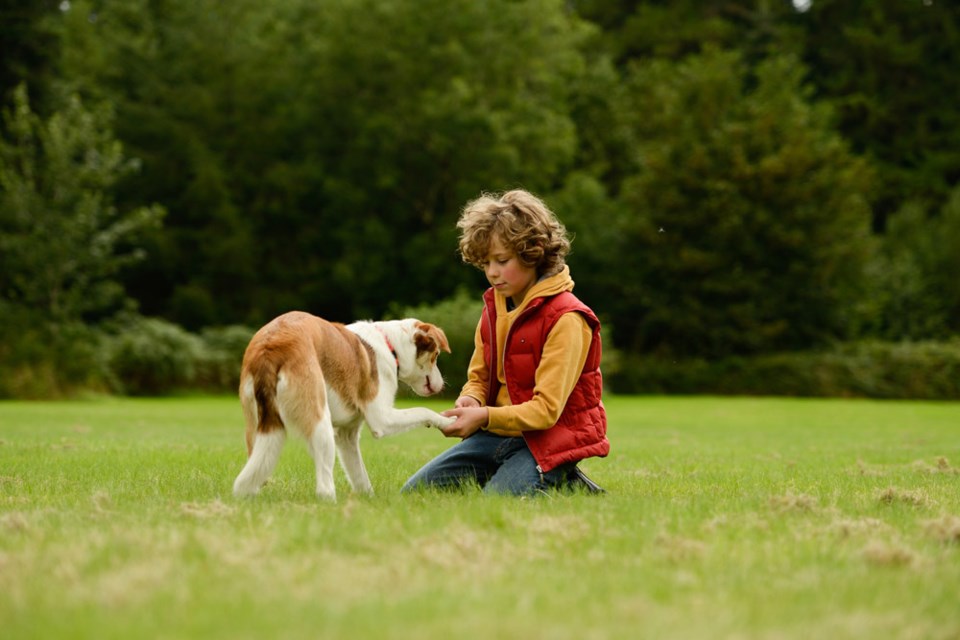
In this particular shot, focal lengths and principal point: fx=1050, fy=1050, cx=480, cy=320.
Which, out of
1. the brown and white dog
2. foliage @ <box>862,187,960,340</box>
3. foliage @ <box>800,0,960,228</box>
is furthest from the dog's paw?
foliage @ <box>800,0,960,228</box>

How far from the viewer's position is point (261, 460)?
20.9ft

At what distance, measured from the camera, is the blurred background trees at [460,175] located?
37.3 metres

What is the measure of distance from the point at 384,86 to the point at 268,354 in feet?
119

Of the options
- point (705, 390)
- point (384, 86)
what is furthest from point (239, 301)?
point (705, 390)

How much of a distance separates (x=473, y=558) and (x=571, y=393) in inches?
109

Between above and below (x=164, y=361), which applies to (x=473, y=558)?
above

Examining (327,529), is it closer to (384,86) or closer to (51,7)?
(384,86)

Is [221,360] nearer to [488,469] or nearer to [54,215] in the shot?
[54,215]

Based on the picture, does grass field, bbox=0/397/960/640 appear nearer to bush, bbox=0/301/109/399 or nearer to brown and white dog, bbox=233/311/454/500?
brown and white dog, bbox=233/311/454/500

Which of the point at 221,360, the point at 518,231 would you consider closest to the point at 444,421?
the point at 518,231

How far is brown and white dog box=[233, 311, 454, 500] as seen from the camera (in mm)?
6379

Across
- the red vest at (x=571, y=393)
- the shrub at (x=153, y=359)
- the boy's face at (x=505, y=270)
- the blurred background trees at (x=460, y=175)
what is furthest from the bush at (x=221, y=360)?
the boy's face at (x=505, y=270)

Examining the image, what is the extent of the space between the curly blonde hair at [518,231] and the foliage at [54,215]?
24.4 meters

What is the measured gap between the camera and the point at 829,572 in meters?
4.27
